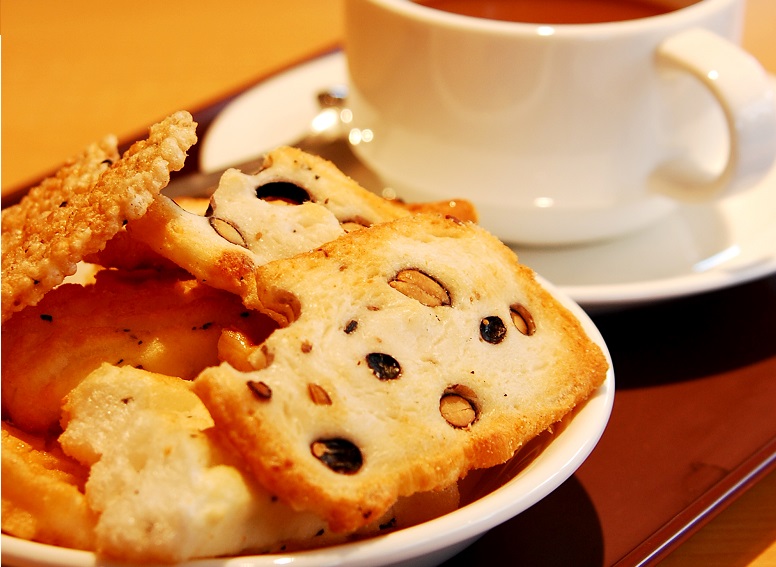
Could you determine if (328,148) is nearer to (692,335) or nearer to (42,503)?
(692,335)

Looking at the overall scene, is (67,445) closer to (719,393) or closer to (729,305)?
(719,393)

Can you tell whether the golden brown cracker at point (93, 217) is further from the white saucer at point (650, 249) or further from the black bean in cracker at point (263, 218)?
the white saucer at point (650, 249)

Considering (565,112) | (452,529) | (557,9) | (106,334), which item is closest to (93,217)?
(106,334)

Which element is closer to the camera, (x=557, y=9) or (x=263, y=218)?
(x=263, y=218)

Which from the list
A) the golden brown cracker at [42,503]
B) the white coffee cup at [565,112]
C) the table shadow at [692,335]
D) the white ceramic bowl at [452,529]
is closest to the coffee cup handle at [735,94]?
the white coffee cup at [565,112]

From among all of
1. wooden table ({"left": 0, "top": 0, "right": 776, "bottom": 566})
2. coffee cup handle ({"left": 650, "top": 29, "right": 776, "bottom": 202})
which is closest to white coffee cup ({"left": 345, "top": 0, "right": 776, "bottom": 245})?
coffee cup handle ({"left": 650, "top": 29, "right": 776, "bottom": 202})
